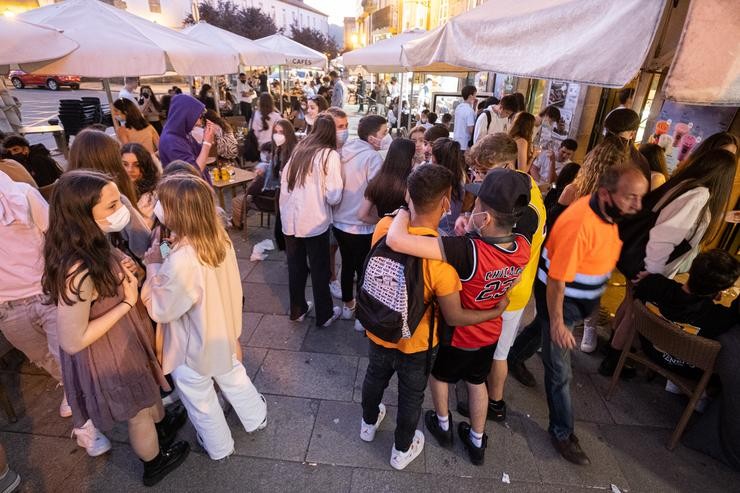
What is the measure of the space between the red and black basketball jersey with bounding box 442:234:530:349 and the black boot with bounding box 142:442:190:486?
2.17 m

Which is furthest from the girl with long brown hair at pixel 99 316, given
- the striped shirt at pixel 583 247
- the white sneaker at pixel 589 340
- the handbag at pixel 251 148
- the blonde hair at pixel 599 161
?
the handbag at pixel 251 148

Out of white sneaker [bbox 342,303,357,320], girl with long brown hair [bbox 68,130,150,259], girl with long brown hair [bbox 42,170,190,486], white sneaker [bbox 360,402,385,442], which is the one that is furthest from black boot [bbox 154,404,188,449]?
white sneaker [bbox 342,303,357,320]

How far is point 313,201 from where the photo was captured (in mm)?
3492

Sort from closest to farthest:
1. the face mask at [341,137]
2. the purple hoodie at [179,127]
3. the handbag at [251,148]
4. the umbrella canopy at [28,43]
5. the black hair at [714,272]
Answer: the black hair at [714,272]
the umbrella canopy at [28,43]
the face mask at [341,137]
the purple hoodie at [179,127]
the handbag at [251,148]

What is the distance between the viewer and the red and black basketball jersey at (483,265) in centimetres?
193

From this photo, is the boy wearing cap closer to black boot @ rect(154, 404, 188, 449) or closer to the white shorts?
the white shorts

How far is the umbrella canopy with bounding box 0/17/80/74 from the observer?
3.32m

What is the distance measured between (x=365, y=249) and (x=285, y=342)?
1.22 metres

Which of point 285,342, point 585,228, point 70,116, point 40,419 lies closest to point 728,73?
point 585,228

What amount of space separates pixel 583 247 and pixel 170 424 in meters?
3.08

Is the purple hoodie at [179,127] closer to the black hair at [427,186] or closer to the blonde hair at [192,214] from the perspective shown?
the blonde hair at [192,214]

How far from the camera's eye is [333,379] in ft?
11.1

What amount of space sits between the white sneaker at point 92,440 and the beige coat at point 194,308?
93 centimetres

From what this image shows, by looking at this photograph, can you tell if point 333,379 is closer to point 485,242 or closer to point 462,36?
point 485,242
